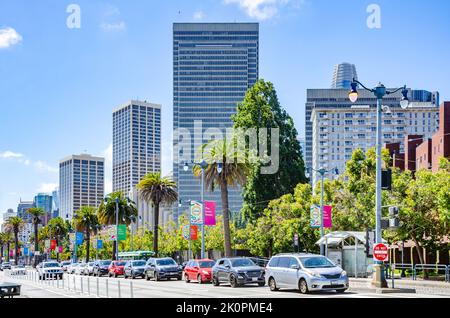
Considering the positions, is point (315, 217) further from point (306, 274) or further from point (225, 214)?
point (306, 274)

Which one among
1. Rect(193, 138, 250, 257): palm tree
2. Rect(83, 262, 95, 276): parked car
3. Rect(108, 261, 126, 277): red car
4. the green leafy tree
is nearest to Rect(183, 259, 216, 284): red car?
Rect(193, 138, 250, 257): palm tree

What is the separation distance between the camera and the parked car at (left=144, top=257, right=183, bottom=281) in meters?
48.6

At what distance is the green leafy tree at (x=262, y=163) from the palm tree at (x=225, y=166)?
1493 cm

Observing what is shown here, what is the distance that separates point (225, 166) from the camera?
198 feet

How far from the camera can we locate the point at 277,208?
229ft

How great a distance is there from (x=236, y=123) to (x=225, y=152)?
17491 millimetres

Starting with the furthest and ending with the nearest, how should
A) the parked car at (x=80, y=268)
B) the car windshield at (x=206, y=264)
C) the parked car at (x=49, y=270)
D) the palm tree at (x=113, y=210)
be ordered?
the palm tree at (x=113, y=210) < the parked car at (x=80, y=268) < the parked car at (x=49, y=270) < the car windshield at (x=206, y=264)

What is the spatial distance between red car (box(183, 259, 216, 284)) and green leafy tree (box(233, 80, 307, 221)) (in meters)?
30.7

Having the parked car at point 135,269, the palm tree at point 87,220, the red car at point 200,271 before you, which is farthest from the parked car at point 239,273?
the palm tree at point 87,220

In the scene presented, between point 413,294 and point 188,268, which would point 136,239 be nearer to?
point 188,268

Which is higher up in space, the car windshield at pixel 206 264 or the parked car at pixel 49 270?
the car windshield at pixel 206 264

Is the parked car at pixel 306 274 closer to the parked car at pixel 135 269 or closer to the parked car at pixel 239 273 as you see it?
the parked car at pixel 239 273

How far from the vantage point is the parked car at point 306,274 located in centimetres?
2867
